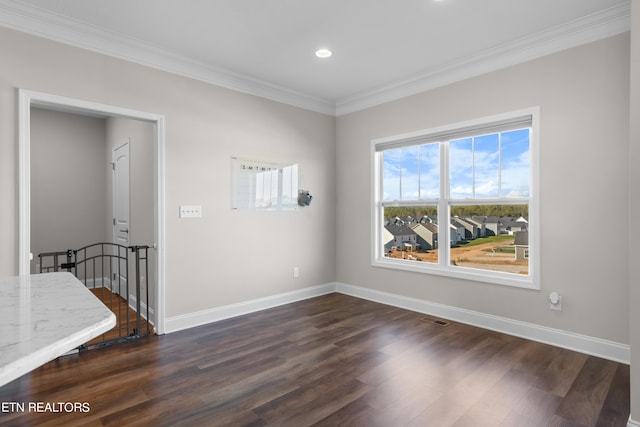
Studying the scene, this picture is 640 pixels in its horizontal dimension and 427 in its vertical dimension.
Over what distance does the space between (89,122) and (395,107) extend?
462 centimetres

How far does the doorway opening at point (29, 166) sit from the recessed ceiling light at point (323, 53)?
5.40 feet

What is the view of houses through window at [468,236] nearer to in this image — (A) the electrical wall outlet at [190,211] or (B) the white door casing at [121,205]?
(A) the electrical wall outlet at [190,211]

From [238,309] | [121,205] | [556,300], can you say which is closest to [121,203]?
[121,205]

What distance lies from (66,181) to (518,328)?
6.17m

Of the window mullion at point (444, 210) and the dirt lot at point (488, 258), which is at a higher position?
the window mullion at point (444, 210)

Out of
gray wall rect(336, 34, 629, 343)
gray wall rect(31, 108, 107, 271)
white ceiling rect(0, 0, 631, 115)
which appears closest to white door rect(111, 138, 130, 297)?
gray wall rect(31, 108, 107, 271)

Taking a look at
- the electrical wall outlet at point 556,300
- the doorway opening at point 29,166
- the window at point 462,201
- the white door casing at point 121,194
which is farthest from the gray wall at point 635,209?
the white door casing at point 121,194

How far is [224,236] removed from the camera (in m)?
3.97

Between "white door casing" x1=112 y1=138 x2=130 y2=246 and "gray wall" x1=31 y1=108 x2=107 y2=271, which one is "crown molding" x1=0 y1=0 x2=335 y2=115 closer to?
"white door casing" x1=112 y1=138 x2=130 y2=246

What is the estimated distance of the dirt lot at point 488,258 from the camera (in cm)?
355

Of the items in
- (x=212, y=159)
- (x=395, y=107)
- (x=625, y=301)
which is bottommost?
(x=625, y=301)

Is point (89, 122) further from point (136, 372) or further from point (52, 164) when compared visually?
point (136, 372)

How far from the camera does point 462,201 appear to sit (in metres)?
3.91

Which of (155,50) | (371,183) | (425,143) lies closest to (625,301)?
(425,143)
